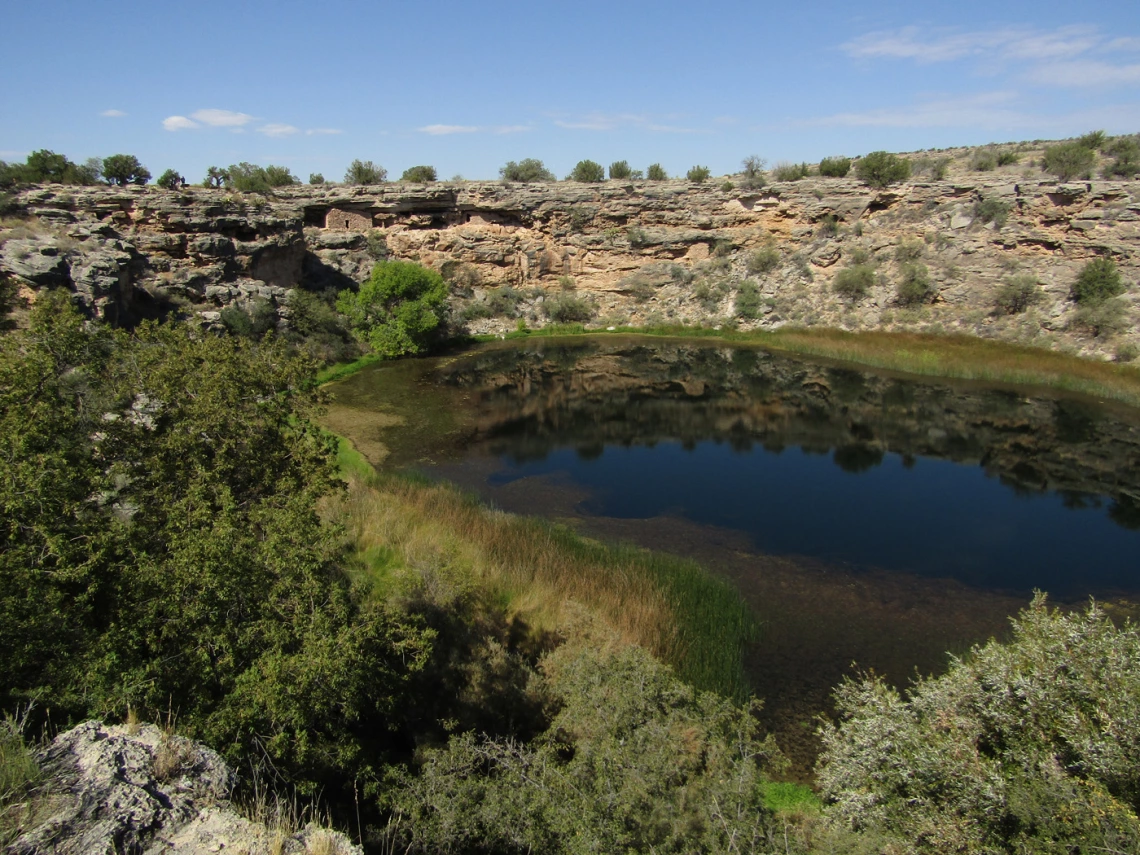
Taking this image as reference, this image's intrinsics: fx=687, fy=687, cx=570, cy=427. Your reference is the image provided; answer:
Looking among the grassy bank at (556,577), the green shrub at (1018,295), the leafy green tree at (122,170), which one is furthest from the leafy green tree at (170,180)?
the green shrub at (1018,295)

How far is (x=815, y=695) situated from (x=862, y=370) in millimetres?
30138

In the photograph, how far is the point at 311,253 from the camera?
1813 inches

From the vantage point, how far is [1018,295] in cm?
3984

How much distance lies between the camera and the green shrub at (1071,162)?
45375 millimetres

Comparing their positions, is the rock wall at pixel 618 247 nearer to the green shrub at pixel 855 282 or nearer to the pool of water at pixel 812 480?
the green shrub at pixel 855 282

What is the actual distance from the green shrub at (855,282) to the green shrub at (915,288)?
202 centimetres

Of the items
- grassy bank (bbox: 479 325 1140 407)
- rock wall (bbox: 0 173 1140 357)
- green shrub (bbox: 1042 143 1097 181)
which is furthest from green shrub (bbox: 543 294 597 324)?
green shrub (bbox: 1042 143 1097 181)

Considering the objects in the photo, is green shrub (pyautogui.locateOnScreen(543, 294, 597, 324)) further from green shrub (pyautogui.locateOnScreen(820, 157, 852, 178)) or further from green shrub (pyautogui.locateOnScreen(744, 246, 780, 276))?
green shrub (pyautogui.locateOnScreen(820, 157, 852, 178))

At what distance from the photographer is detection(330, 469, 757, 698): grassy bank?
12.5m

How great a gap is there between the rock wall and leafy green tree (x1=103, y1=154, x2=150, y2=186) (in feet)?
18.0

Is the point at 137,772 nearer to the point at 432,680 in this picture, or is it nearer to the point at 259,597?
the point at 259,597

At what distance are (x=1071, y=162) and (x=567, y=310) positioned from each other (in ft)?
116

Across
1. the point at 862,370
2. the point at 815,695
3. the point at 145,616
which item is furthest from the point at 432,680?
the point at 862,370

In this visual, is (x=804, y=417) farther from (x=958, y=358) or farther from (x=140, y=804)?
(x=140, y=804)
